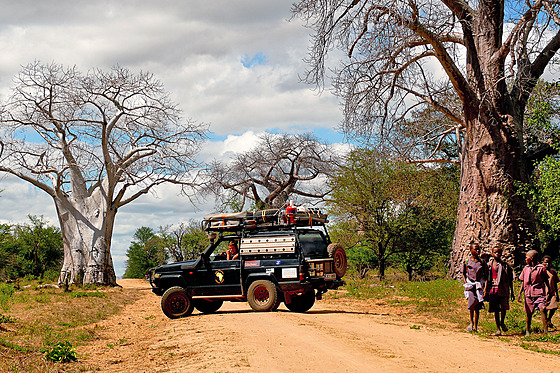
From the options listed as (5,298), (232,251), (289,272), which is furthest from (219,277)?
(5,298)

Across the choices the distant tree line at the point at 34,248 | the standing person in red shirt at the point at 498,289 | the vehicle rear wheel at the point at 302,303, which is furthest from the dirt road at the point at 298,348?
the distant tree line at the point at 34,248

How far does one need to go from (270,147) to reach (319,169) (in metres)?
3.82

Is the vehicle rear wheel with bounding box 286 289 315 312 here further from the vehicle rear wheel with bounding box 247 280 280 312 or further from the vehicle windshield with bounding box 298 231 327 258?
the vehicle windshield with bounding box 298 231 327 258

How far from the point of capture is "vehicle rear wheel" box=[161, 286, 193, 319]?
15336 millimetres

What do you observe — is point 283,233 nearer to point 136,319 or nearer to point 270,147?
point 136,319

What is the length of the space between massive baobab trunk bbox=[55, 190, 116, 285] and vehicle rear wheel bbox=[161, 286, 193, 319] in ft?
50.9

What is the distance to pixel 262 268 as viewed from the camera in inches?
582

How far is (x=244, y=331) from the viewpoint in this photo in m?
10.7

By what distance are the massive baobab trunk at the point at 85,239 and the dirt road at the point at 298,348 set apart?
16.0 metres

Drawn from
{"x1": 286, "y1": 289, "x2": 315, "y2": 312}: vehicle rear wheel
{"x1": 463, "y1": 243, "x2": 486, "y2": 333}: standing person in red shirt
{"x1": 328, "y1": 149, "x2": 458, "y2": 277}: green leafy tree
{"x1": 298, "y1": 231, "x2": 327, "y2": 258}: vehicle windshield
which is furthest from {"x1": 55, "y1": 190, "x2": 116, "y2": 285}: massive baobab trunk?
{"x1": 463, "y1": 243, "x2": 486, "y2": 333}: standing person in red shirt

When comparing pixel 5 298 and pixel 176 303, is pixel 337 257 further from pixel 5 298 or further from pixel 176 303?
pixel 5 298

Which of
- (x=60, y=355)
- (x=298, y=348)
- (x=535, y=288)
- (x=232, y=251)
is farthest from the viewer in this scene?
(x=232, y=251)

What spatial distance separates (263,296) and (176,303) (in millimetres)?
2529

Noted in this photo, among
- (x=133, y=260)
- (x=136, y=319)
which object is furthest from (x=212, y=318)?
(x=133, y=260)
